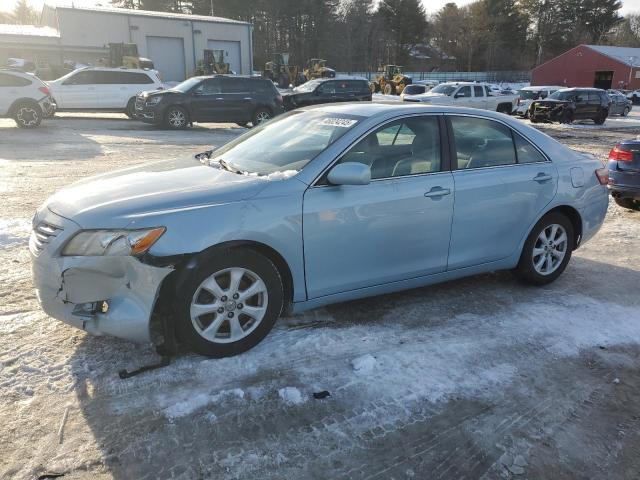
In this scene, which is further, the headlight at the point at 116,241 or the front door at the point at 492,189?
the front door at the point at 492,189

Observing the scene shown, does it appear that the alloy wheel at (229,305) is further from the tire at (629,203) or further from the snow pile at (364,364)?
the tire at (629,203)

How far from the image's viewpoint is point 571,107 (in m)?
24.6

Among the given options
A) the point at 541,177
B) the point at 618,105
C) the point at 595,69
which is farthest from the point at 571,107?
the point at 595,69

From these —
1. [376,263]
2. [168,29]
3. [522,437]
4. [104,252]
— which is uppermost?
[168,29]

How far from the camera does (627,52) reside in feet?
193

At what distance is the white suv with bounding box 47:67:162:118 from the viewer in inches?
750

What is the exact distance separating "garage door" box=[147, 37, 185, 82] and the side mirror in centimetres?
4055

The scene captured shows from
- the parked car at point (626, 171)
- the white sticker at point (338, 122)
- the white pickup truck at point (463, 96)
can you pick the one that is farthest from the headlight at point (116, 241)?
the white pickup truck at point (463, 96)

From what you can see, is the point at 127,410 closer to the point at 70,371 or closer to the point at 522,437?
the point at 70,371

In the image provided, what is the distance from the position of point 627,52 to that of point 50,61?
57521 mm

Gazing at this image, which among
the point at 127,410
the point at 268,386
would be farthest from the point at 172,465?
the point at 268,386

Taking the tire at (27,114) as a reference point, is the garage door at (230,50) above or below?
above

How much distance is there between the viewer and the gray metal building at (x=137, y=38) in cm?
3712

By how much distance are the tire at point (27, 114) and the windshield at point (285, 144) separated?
1395 cm
